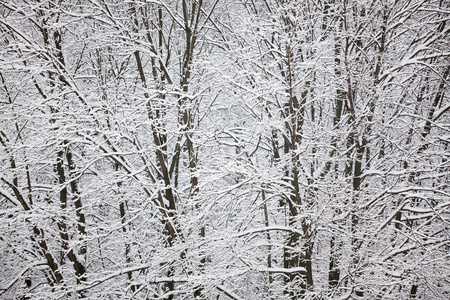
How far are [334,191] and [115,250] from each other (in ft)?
30.4

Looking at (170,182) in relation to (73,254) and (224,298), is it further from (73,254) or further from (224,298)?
(224,298)

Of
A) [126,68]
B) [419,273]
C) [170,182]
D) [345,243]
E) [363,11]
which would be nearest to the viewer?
[419,273]

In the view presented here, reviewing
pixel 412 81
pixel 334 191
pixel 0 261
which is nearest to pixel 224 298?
pixel 334 191

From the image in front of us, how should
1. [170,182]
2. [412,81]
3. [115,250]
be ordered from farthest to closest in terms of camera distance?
[115,250] → [170,182] → [412,81]

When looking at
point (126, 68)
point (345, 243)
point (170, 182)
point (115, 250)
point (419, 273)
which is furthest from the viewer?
point (115, 250)

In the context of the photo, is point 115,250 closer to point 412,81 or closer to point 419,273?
point 419,273

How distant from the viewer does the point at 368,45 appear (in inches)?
260

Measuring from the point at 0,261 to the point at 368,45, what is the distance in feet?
36.8

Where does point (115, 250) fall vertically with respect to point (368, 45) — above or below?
below

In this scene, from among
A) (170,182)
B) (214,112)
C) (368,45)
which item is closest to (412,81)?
(368,45)

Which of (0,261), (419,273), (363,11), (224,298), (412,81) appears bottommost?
(224,298)

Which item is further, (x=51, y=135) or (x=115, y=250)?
(x=115, y=250)

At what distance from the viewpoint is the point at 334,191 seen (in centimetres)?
573

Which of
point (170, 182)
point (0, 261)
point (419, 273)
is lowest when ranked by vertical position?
point (0, 261)
